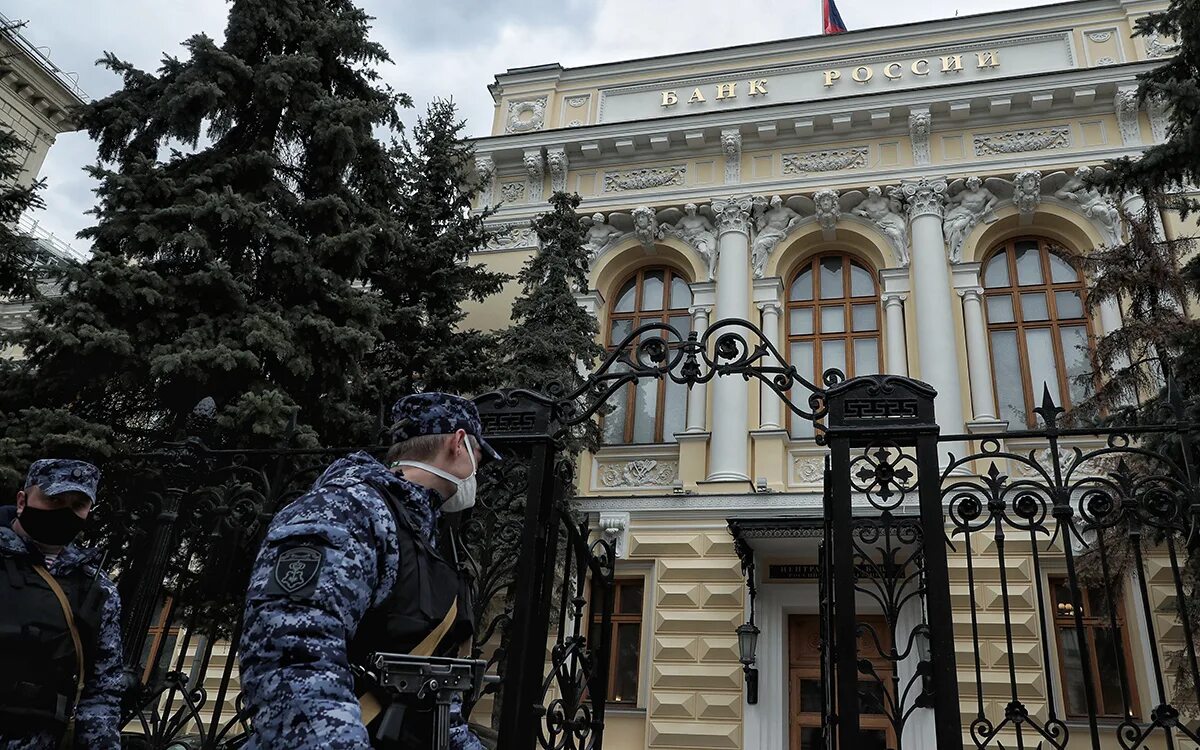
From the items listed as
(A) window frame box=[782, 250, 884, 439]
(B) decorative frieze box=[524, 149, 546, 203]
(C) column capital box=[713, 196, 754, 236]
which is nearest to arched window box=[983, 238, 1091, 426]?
(A) window frame box=[782, 250, 884, 439]

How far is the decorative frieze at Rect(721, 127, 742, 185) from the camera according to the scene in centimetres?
1551

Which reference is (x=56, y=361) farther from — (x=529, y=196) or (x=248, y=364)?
(x=529, y=196)

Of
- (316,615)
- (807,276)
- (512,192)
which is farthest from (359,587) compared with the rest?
(512,192)

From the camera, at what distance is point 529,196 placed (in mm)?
16578

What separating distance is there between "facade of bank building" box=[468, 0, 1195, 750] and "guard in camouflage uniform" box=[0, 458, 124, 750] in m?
8.59

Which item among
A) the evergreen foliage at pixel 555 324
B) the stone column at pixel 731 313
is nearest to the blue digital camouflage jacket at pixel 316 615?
the evergreen foliage at pixel 555 324

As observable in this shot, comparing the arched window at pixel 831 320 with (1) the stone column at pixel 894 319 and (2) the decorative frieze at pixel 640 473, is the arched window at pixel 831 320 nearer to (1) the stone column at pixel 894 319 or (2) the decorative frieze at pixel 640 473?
(1) the stone column at pixel 894 319

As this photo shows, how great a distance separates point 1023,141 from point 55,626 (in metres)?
15.5

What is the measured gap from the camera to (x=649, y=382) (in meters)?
14.9

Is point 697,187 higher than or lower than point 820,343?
higher

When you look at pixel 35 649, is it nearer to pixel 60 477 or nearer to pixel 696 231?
pixel 60 477

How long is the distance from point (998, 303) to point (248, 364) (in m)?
11.7

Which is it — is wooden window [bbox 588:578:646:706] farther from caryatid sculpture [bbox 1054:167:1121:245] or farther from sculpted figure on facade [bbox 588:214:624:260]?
caryatid sculpture [bbox 1054:167:1121:245]

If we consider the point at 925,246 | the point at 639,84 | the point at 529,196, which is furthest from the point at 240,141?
the point at 925,246
